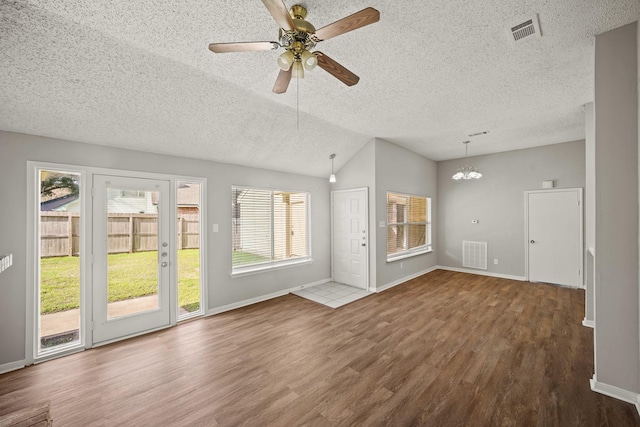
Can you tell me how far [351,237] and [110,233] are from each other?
4.05m

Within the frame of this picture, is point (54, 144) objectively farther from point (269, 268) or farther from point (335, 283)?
point (335, 283)

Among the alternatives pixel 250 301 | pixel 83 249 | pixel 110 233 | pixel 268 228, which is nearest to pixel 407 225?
pixel 268 228

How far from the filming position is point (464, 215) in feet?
22.1

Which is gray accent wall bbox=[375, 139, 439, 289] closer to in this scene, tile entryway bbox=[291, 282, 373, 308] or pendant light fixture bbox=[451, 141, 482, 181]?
tile entryway bbox=[291, 282, 373, 308]

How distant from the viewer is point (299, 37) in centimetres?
171

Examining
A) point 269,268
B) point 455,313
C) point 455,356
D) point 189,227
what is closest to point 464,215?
point 455,313

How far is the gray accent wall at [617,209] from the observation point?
2098mm

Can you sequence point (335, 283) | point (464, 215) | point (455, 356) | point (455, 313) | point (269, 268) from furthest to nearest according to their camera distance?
point (464, 215) < point (335, 283) < point (269, 268) < point (455, 313) < point (455, 356)

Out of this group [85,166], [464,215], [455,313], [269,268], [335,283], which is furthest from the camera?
[464,215]

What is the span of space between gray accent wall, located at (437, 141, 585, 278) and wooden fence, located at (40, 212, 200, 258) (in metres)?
6.37

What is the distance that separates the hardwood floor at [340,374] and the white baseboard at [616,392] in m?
0.08

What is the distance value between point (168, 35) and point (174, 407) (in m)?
3.08

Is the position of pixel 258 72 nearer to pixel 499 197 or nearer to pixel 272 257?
pixel 272 257

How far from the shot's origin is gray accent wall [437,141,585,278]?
17.9 ft
